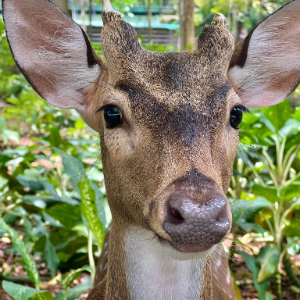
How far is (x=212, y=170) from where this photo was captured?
5.76 ft

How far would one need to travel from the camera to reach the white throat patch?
209 cm

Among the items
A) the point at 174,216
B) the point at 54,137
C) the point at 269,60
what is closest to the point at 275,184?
the point at 269,60

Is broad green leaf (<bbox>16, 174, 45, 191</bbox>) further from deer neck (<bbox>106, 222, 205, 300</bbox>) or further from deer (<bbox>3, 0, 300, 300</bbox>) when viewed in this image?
deer neck (<bbox>106, 222, 205, 300</bbox>)

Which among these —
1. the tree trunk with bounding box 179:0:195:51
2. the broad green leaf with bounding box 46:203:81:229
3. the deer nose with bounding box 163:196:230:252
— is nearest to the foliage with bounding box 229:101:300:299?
the broad green leaf with bounding box 46:203:81:229

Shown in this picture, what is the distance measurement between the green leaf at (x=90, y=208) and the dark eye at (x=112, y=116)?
1.25 meters

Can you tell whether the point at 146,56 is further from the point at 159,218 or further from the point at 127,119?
the point at 159,218

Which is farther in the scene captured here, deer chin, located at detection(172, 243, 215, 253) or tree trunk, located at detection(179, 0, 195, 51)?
tree trunk, located at detection(179, 0, 195, 51)

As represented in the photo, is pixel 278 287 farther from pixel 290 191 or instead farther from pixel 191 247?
pixel 191 247

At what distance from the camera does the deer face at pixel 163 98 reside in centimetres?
165

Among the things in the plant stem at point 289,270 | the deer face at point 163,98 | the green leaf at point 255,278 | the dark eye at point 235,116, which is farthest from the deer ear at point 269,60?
the plant stem at point 289,270

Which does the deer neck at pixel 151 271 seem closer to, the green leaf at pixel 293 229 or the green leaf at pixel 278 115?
the green leaf at pixel 293 229

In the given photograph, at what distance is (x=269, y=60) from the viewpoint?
2521 mm

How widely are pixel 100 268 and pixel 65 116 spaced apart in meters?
5.06

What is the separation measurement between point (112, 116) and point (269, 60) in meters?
1.06
